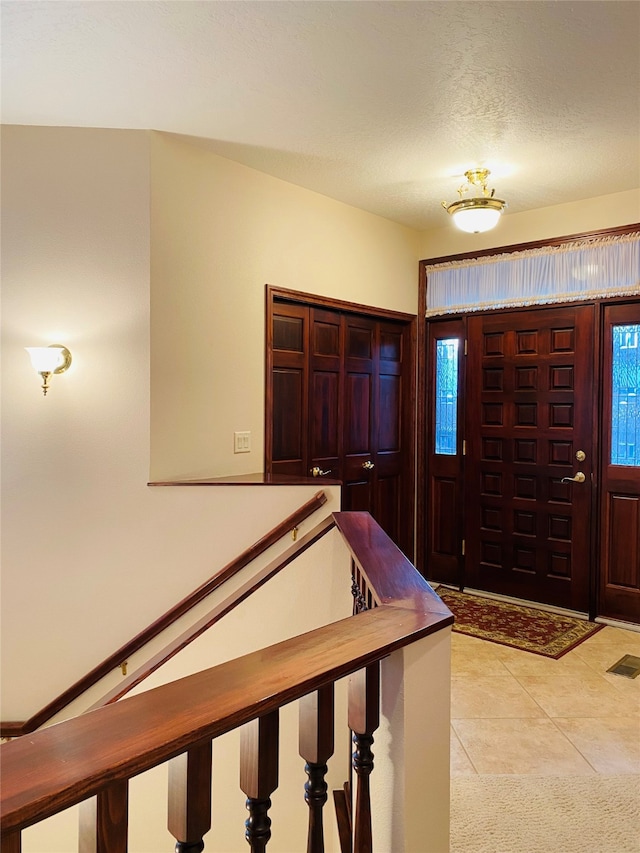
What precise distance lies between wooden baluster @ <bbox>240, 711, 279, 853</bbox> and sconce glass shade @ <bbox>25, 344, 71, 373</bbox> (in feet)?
8.48

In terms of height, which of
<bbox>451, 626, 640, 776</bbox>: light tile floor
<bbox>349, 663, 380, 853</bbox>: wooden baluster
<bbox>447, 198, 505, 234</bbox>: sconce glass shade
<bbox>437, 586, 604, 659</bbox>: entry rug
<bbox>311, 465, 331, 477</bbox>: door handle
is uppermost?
<bbox>447, 198, 505, 234</bbox>: sconce glass shade

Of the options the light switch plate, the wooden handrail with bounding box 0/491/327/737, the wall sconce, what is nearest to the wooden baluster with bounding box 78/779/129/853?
the wooden handrail with bounding box 0/491/327/737

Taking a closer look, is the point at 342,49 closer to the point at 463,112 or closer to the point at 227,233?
the point at 463,112

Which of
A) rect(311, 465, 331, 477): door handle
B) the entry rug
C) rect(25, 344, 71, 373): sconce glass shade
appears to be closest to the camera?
rect(25, 344, 71, 373): sconce glass shade

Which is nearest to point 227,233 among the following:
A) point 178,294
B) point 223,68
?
point 178,294

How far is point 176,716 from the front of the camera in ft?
2.49

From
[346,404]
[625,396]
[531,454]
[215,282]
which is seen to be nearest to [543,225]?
[625,396]

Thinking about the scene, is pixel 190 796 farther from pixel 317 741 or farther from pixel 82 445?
pixel 82 445

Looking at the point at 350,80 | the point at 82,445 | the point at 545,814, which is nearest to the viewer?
the point at 545,814

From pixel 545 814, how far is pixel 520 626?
6.57 ft

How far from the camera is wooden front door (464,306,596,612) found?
4.24 m

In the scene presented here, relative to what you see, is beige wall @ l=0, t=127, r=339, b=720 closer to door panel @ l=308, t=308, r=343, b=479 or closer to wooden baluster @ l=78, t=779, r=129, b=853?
door panel @ l=308, t=308, r=343, b=479

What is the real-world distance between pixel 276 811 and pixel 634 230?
3849mm

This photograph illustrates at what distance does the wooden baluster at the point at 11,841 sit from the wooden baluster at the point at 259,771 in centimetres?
32
